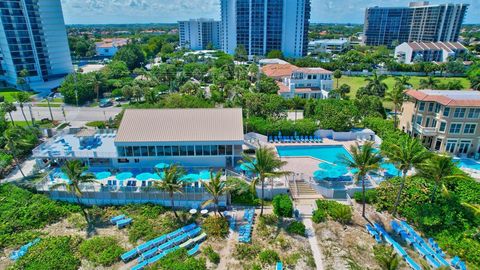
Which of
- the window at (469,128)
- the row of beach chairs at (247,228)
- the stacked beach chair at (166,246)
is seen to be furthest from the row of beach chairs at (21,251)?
the window at (469,128)

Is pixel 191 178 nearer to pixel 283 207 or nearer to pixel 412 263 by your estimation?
pixel 283 207

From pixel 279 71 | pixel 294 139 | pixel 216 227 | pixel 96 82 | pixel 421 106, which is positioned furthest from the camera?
pixel 279 71

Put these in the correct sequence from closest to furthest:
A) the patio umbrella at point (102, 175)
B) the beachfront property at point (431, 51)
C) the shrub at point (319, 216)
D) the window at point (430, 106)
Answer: the shrub at point (319, 216)
the patio umbrella at point (102, 175)
the window at point (430, 106)
the beachfront property at point (431, 51)

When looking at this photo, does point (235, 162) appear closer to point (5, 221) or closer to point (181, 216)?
point (181, 216)

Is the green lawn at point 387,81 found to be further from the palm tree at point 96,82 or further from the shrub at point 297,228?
the palm tree at point 96,82

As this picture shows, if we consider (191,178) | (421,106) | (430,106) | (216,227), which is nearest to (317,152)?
(421,106)
